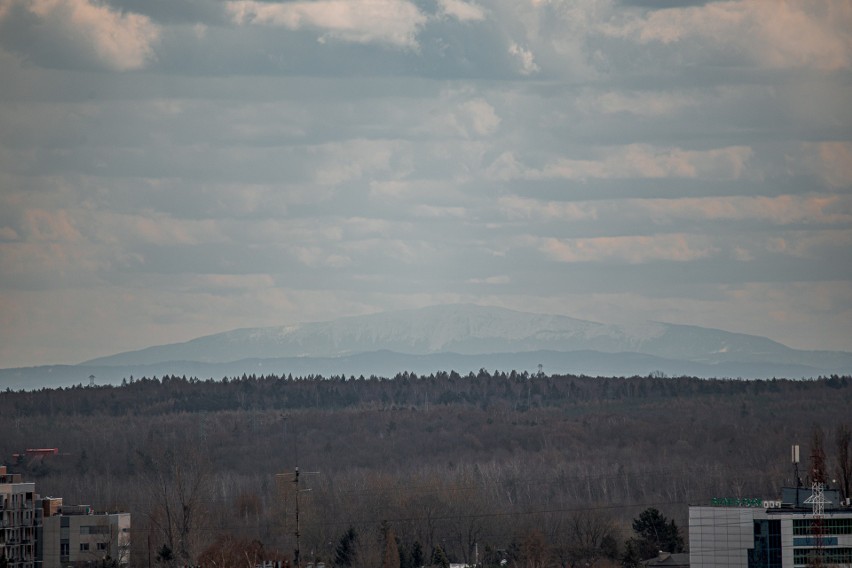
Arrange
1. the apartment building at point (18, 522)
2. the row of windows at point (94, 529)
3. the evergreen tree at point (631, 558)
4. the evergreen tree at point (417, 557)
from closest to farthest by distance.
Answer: the evergreen tree at point (631, 558), the evergreen tree at point (417, 557), the apartment building at point (18, 522), the row of windows at point (94, 529)

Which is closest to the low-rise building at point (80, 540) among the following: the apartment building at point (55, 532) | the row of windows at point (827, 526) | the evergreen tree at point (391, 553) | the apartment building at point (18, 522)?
the apartment building at point (55, 532)

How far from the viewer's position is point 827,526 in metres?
126

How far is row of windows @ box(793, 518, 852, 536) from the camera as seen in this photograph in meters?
126

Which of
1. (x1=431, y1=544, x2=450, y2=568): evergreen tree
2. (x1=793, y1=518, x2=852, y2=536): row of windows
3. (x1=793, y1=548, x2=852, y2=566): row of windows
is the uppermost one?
(x1=793, y1=518, x2=852, y2=536): row of windows

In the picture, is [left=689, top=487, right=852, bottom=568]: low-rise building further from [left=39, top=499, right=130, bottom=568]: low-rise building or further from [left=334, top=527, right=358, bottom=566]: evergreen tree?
[left=39, top=499, right=130, bottom=568]: low-rise building

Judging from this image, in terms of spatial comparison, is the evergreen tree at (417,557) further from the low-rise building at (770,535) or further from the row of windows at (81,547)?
the row of windows at (81,547)

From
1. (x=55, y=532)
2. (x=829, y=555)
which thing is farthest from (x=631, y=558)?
(x=55, y=532)

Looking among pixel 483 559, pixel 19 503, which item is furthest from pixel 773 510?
pixel 19 503

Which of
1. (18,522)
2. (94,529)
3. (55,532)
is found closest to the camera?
(18,522)

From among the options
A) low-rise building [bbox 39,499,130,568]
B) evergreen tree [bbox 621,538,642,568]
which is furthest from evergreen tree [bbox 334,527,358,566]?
evergreen tree [bbox 621,538,642,568]

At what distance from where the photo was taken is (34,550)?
161375 mm

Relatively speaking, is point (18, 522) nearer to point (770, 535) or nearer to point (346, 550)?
point (346, 550)

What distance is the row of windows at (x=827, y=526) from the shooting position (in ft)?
414

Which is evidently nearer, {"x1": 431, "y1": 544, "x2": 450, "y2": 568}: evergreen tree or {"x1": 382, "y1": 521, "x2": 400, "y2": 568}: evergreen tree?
{"x1": 431, "y1": 544, "x2": 450, "y2": 568}: evergreen tree
